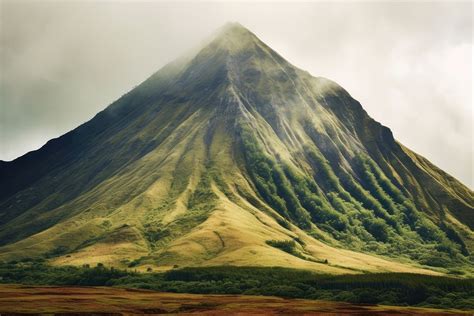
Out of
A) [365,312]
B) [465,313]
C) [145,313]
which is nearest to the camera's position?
[145,313]

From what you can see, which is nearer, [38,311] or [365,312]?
[38,311]

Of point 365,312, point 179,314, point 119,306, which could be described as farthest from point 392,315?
point 119,306

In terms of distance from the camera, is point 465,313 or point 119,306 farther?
point 465,313

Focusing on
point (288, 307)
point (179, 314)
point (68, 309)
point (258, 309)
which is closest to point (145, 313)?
point (179, 314)

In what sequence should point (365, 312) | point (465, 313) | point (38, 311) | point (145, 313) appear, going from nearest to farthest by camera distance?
point (38, 311)
point (145, 313)
point (365, 312)
point (465, 313)

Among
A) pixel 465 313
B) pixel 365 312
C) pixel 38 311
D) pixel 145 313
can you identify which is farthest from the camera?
pixel 465 313

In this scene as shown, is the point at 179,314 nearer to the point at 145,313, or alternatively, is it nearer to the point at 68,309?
Result: the point at 145,313

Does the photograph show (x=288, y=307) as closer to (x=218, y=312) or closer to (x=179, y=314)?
(x=218, y=312)
